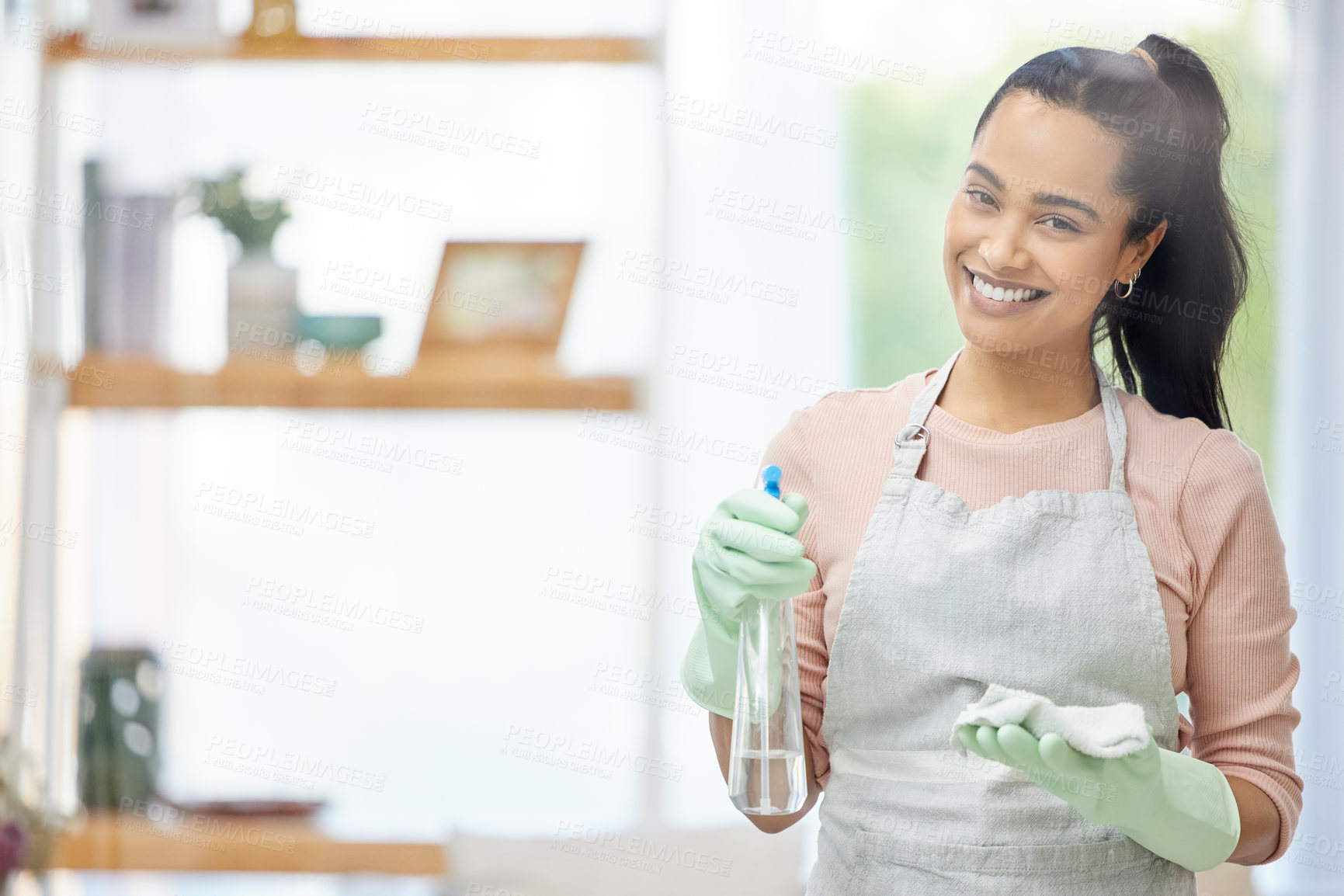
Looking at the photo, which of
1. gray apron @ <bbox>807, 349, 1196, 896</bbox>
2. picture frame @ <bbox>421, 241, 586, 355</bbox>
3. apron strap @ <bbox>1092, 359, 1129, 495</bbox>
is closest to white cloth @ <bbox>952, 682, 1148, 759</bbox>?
gray apron @ <bbox>807, 349, 1196, 896</bbox>

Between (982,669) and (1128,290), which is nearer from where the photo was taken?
(982,669)

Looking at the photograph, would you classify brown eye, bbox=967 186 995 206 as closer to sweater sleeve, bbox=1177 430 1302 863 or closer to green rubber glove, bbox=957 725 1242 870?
sweater sleeve, bbox=1177 430 1302 863

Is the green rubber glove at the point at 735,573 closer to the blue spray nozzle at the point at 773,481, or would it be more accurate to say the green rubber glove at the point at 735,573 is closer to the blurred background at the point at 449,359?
the blue spray nozzle at the point at 773,481

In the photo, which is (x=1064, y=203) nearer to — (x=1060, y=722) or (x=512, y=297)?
(x=1060, y=722)

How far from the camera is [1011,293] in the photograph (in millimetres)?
1027

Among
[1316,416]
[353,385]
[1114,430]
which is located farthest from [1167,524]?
[353,385]

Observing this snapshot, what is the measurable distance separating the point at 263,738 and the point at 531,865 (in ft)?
1.60

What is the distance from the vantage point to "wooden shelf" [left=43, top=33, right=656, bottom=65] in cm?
193

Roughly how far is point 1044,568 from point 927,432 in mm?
152

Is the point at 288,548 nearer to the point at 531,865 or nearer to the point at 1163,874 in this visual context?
the point at 531,865

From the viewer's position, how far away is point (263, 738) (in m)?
1.96

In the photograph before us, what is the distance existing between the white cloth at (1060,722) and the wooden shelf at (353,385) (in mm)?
1101

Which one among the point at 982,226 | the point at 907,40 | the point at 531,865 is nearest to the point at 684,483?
the point at 531,865

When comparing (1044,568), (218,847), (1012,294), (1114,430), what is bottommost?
(218,847)
